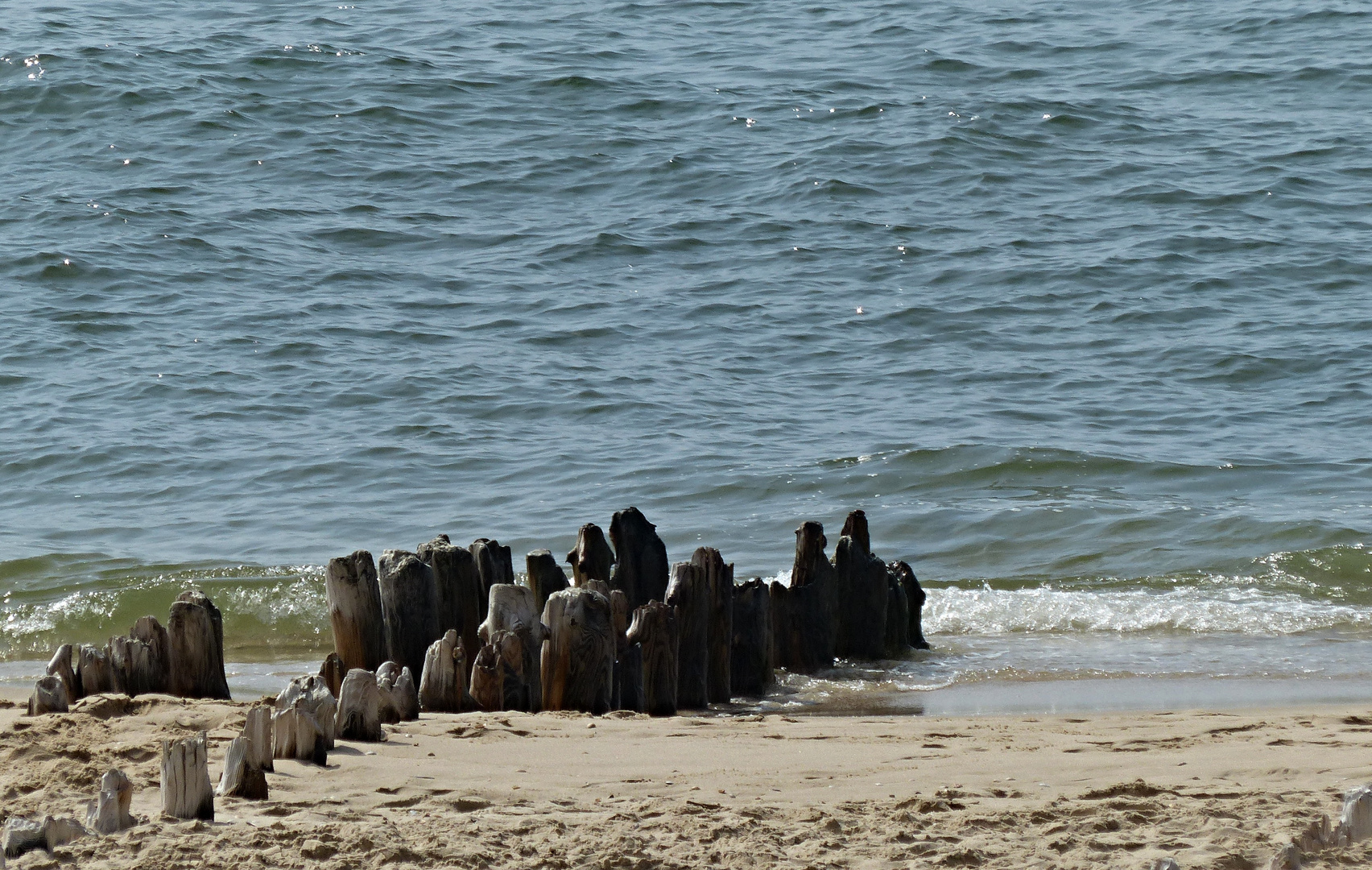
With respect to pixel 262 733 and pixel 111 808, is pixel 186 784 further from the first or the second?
pixel 262 733

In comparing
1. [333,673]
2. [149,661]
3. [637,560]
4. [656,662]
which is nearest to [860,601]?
[637,560]

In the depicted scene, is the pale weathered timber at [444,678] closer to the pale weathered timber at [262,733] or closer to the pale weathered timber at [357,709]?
the pale weathered timber at [357,709]

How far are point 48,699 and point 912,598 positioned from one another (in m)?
3.86

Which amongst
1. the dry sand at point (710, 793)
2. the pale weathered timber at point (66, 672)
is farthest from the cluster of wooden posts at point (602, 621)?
the pale weathered timber at point (66, 672)

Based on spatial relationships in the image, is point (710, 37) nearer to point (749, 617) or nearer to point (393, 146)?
point (393, 146)

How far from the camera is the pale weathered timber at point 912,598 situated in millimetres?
7133

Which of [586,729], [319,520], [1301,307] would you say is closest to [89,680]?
[586,729]

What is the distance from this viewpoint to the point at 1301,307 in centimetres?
1347

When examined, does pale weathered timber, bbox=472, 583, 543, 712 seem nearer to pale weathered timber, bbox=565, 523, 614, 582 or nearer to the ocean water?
pale weathered timber, bbox=565, 523, 614, 582

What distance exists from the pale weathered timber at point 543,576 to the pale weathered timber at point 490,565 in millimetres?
91

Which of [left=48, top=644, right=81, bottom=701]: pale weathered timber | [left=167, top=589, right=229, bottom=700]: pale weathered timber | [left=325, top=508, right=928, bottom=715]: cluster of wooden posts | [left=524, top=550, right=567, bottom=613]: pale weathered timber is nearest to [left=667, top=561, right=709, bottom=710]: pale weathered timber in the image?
[left=325, top=508, right=928, bottom=715]: cluster of wooden posts

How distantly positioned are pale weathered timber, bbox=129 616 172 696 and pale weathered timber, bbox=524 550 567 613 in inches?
54.8

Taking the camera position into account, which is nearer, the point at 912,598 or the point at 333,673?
the point at 333,673

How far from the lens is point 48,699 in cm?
504
